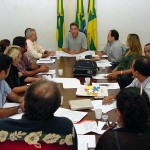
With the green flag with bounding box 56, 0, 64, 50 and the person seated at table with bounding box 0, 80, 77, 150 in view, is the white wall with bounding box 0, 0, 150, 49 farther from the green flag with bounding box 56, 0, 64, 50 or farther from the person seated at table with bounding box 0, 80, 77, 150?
the person seated at table with bounding box 0, 80, 77, 150

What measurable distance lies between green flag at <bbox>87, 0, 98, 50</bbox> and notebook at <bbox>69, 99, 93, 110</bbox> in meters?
3.97

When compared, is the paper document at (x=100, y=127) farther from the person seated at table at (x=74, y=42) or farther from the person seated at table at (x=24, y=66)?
the person seated at table at (x=74, y=42)

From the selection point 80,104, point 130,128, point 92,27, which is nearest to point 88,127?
point 80,104

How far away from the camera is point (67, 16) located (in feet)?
20.6

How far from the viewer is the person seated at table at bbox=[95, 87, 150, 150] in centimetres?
132

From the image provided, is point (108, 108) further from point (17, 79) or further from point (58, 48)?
point (58, 48)

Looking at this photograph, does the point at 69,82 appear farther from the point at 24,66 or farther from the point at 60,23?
the point at 60,23

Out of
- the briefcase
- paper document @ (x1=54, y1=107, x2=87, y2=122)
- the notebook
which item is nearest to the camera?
paper document @ (x1=54, y1=107, x2=87, y2=122)

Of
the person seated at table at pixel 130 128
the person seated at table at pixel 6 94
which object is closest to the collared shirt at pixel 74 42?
the person seated at table at pixel 6 94

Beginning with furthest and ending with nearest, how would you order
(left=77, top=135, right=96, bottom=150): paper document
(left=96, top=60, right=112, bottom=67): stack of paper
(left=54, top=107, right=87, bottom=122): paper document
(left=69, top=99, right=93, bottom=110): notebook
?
(left=96, top=60, right=112, bottom=67): stack of paper
(left=69, top=99, right=93, bottom=110): notebook
(left=54, top=107, right=87, bottom=122): paper document
(left=77, top=135, right=96, bottom=150): paper document

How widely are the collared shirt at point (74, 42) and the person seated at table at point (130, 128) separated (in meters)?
4.01

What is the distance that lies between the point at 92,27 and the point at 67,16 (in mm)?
671

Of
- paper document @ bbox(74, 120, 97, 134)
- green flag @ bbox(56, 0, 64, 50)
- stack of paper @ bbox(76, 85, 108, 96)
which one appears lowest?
paper document @ bbox(74, 120, 97, 134)

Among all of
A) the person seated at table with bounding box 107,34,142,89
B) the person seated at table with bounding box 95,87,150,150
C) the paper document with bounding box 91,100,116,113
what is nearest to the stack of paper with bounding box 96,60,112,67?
the person seated at table with bounding box 107,34,142,89
